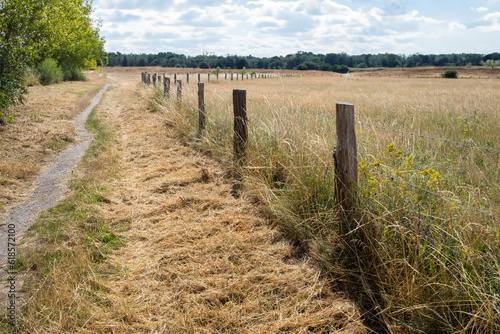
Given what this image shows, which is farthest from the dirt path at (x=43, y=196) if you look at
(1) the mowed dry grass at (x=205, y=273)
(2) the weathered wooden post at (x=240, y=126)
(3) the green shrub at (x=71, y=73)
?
(3) the green shrub at (x=71, y=73)

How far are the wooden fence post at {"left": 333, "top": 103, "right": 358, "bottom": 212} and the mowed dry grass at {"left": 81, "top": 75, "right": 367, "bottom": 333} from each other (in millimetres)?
740

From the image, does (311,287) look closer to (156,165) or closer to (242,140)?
(242,140)

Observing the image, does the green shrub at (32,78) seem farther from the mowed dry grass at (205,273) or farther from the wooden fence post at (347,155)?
the wooden fence post at (347,155)

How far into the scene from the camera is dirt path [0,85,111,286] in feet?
13.4

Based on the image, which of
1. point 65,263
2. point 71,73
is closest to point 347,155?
point 65,263

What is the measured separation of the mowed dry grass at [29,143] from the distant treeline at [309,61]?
130m

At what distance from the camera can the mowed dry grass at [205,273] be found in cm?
268

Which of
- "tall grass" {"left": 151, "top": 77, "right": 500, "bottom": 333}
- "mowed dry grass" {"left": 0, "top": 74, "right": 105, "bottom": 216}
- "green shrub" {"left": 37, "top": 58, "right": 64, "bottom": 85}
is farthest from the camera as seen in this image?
"green shrub" {"left": 37, "top": 58, "right": 64, "bottom": 85}

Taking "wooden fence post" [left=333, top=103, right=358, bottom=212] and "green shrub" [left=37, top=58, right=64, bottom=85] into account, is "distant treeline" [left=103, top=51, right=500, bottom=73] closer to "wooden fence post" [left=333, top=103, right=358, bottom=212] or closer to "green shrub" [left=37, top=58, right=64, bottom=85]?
"green shrub" [left=37, top=58, right=64, bottom=85]

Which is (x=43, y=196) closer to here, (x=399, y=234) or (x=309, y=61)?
(x=399, y=234)

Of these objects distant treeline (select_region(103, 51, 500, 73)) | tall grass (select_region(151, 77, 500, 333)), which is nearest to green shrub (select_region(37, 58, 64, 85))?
tall grass (select_region(151, 77, 500, 333))

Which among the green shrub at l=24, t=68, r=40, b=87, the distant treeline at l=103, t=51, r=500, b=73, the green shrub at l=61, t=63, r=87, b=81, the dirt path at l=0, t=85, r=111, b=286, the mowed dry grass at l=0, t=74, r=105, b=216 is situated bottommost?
the dirt path at l=0, t=85, r=111, b=286

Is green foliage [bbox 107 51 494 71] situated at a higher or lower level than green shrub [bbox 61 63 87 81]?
higher

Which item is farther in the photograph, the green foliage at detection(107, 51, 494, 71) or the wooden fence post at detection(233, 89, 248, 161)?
the green foliage at detection(107, 51, 494, 71)
